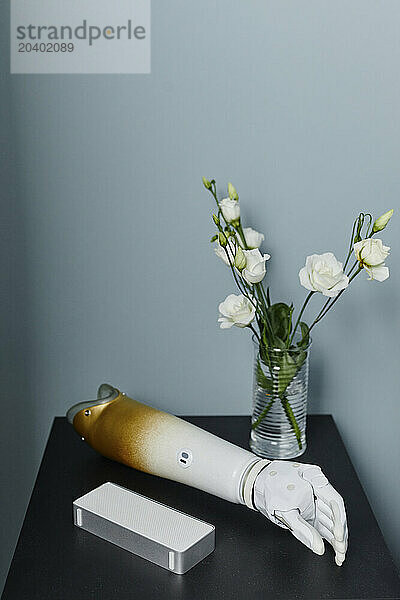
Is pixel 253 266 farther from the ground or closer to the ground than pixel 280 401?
farther from the ground

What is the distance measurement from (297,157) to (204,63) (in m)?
0.21

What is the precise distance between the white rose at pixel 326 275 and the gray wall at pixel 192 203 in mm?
189

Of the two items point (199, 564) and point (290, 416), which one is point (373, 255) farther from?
point (199, 564)

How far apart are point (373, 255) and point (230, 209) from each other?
0.24m

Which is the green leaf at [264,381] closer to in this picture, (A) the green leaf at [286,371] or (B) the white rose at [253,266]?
(A) the green leaf at [286,371]

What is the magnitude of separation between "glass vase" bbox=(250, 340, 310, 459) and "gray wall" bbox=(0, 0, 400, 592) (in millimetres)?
153

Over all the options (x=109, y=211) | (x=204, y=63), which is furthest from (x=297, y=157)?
(x=109, y=211)

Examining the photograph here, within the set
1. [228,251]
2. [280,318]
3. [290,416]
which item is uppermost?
[228,251]

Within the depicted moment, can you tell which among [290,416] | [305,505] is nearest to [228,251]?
[290,416]

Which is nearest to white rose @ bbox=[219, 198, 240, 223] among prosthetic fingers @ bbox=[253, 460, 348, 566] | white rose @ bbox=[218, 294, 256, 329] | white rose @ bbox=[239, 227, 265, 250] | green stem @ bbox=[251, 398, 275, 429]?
white rose @ bbox=[239, 227, 265, 250]

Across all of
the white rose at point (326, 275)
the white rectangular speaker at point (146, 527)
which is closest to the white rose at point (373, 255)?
the white rose at point (326, 275)

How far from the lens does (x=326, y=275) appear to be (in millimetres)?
1033

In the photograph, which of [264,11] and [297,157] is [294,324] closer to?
[297,157]

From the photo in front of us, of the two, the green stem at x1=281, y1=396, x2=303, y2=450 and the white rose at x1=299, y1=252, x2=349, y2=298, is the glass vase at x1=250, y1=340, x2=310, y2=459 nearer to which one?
the green stem at x1=281, y1=396, x2=303, y2=450
